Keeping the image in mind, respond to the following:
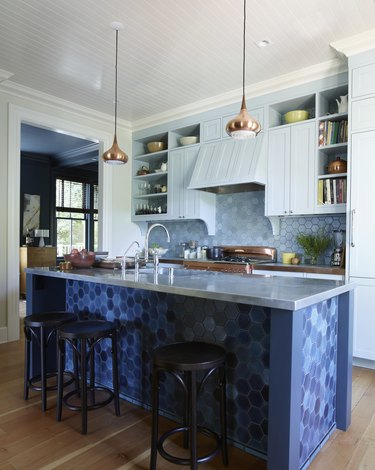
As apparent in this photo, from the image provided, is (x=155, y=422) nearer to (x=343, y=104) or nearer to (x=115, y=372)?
(x=115, y=372)

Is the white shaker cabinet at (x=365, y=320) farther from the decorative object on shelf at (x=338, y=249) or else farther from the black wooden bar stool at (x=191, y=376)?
the black wooden bar stool at (x=191, y=376)

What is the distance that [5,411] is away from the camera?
234cm

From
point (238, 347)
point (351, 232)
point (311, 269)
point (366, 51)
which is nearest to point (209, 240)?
point (311, 269)

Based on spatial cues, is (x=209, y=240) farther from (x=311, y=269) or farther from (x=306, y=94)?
(x=306, y=94)

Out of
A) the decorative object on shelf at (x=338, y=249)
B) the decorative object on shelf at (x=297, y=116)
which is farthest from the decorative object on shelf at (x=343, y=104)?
the decorative object on shelf at (x=338, y=249)

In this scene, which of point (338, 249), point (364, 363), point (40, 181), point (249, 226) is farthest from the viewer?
point (40, 181)

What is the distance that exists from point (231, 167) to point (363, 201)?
160 cm

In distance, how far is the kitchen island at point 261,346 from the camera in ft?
4.88

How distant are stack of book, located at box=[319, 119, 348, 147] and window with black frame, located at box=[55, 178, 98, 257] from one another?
6.21 meters

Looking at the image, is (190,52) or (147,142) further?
(147,142)

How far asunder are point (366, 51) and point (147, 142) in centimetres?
347

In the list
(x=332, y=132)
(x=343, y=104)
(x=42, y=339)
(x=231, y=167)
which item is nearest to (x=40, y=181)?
(x=231, y=167)

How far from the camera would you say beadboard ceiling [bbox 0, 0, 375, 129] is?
2.78 metres

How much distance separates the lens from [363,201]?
3213 mm
